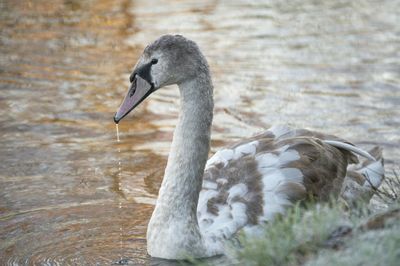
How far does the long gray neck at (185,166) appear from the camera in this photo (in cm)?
752

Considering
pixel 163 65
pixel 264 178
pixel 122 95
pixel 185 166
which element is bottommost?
pixel 122 95

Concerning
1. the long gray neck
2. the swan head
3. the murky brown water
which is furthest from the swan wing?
the swan head

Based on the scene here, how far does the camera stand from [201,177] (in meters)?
7.66

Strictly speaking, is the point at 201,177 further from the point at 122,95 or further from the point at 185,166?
the point at 122,95

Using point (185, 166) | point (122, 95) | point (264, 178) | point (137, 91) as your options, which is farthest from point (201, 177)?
point (122, 95)

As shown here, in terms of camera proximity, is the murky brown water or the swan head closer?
the swan head

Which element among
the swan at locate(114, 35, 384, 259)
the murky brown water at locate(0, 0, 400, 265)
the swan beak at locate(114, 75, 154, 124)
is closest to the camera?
the swan at locate(114, 35, 384, 259)

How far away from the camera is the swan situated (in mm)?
7441

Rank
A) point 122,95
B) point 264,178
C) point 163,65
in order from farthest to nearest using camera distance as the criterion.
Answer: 1. point 122,95
2. point 264,178
3. point 163,65

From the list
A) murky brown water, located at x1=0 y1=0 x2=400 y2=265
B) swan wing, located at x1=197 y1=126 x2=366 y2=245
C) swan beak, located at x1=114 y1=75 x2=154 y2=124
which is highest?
swan beak, located at x1=114 y1=75 x2=154 y2=124

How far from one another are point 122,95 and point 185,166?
4.95 m

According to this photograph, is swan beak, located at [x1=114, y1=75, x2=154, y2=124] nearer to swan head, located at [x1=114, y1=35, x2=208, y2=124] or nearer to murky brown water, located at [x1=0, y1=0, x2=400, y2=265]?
swan head, located at [x1=114, y1=35, x2=208, y2=124]

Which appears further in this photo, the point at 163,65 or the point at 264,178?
the point at 264,178

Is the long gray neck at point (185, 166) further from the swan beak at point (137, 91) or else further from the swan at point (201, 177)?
the swan beak at point (137, 91)
